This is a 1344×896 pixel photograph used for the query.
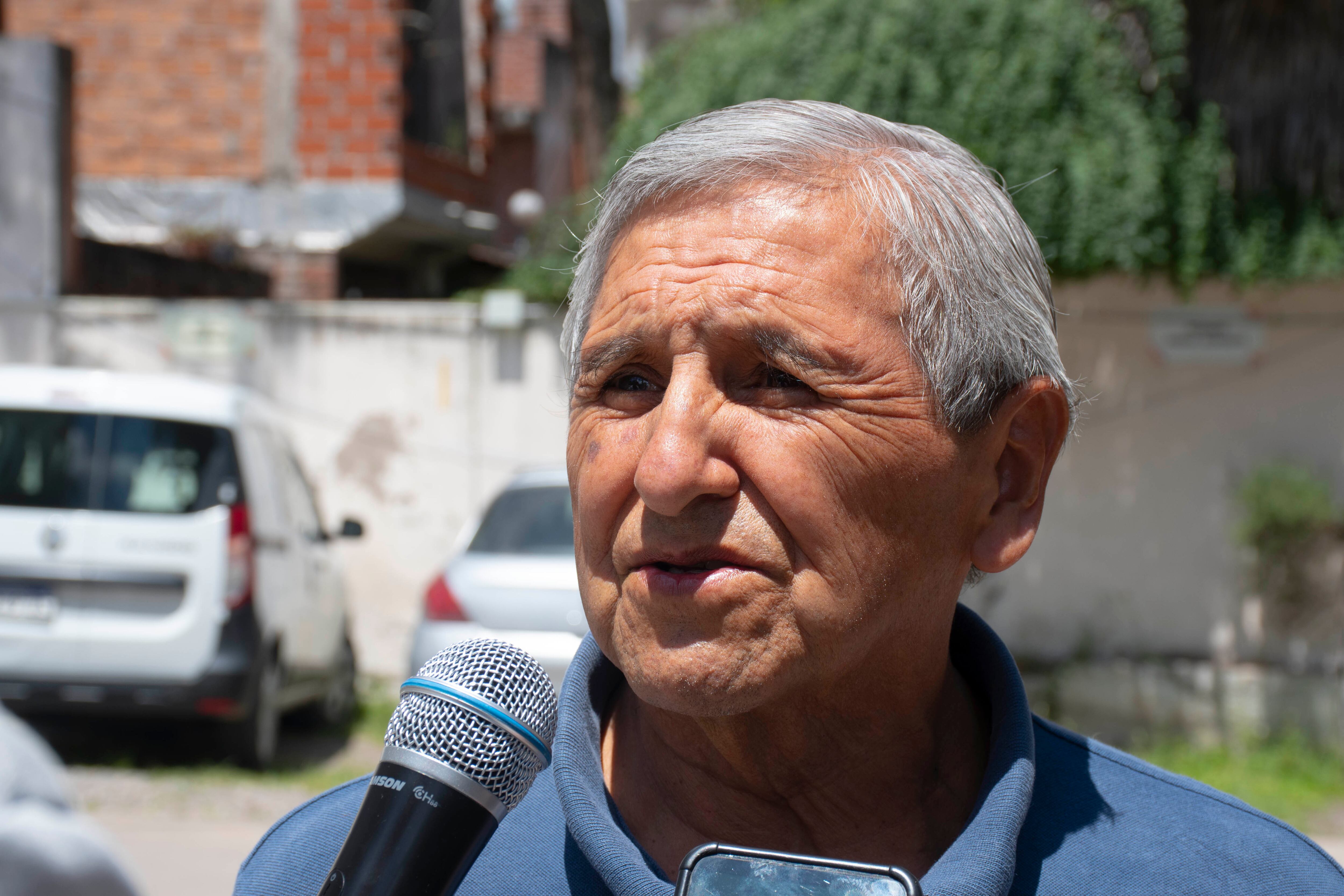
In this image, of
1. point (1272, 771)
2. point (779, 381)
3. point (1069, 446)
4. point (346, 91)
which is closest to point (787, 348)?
point (779, 381)

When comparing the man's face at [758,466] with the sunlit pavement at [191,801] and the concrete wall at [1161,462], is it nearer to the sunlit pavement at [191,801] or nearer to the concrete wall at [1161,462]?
the sunlit pavement at [191,801]

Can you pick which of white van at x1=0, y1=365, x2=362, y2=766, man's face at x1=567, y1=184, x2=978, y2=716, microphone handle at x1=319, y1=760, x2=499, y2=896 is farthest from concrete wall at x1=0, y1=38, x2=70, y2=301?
microphone handle at x1=319, y1=760, x2=499, y2=896

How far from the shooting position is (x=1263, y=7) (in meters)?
6.78

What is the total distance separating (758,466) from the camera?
1.27 m

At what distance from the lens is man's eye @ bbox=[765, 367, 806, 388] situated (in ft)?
4.37

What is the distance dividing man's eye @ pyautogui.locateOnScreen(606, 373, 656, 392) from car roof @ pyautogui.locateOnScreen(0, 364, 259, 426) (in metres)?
5.00

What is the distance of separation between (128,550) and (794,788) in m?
5.10

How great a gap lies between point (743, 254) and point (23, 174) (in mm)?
9012

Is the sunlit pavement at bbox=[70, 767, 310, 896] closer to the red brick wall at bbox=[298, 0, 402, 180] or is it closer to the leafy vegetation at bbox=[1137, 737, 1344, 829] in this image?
the leafy vegetation at bbox=[1137, 737, 1344, 829]

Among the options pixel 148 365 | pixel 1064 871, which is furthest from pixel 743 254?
pixel 148 365

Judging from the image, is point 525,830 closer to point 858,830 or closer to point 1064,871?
point 858,830

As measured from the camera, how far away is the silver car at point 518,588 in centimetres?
513

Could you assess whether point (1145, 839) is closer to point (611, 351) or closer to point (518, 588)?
point (611, 351)

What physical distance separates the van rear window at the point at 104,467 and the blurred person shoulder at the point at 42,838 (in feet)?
17.7
